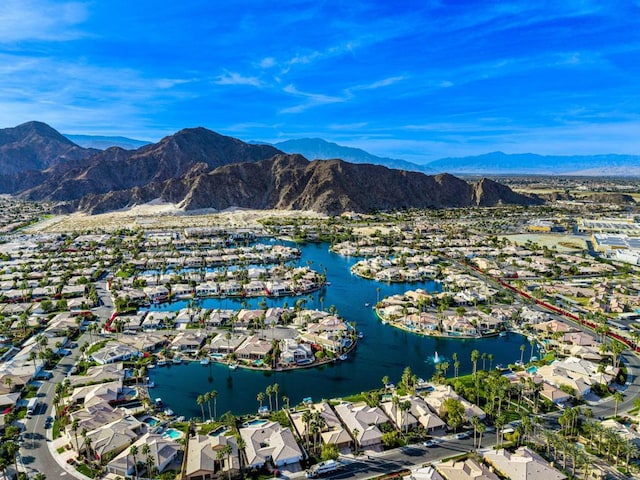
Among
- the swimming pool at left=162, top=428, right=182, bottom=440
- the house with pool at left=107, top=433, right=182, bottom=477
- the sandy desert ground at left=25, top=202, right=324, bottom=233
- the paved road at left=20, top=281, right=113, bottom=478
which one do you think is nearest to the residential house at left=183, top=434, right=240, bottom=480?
the house with pool at left=107, top=433, right=182, bottom=477

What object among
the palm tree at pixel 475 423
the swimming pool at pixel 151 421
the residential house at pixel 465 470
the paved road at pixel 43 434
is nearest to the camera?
the residential house at pixel 465 470

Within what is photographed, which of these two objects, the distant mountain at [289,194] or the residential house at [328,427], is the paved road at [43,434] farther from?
the distant mountain at [289,194]

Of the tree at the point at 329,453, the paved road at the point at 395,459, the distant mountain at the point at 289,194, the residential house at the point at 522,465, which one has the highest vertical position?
the distant mountain at the point at 289,194

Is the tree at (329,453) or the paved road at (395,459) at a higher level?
the tree at (329,453)

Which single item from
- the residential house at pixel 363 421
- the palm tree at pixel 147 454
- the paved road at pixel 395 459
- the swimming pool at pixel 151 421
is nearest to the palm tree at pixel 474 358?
the paved road at pixel 395 459

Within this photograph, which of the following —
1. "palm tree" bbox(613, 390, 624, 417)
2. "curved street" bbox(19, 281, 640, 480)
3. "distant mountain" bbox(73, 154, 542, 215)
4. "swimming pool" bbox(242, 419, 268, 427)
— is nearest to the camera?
"curved street" bbox(19, 281, 640, 480)

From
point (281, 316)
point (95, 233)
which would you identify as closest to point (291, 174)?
point (95, 233)

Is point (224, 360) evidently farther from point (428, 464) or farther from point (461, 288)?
point (461, 288)

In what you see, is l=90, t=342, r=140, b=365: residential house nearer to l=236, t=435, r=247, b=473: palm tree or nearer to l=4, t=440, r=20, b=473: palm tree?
l=4, t=440, r=20, b=473: palm tree
